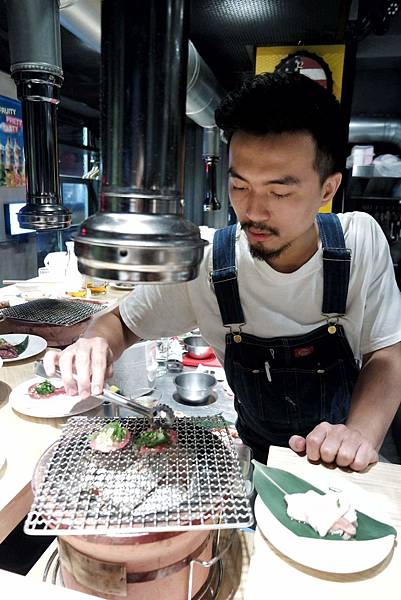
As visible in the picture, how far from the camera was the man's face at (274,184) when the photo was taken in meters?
1.44

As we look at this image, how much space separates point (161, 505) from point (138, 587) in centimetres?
16

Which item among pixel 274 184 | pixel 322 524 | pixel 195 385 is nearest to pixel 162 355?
pixel 195 385

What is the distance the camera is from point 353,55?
15.9 ft

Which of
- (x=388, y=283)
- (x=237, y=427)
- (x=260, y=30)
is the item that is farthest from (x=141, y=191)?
(x=260, y=30)

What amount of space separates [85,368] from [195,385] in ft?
4.95

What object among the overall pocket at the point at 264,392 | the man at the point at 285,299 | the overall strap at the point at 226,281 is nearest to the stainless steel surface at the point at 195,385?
the man at the point at 285,299

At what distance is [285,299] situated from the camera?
1789mm

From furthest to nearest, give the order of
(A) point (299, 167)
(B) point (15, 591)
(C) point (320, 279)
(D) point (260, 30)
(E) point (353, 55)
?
(E) point (353, 55)
(D) point (260, 30)
(C) point (320, 279)
(A) point (299, 167)
(B) point (15, 591)

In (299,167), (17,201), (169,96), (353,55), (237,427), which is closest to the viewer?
(169,96)

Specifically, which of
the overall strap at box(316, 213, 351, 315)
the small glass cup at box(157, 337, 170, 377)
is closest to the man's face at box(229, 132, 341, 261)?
the overall strap at box(316, 213, 351, 315)

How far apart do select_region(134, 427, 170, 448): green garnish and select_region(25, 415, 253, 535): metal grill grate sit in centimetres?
3

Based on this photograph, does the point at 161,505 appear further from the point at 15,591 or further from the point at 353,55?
the point at 353,55

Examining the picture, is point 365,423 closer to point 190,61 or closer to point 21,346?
point 21,346

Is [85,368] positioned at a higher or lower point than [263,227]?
lower
